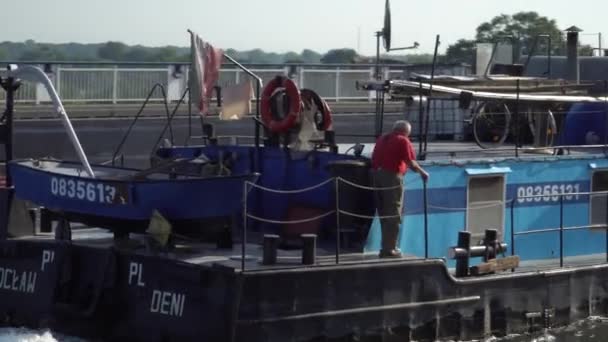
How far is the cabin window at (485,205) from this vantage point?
634 inches

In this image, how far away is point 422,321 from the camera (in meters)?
14.7

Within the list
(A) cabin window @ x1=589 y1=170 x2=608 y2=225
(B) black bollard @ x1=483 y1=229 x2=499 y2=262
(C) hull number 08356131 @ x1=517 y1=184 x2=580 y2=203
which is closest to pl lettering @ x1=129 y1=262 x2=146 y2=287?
(B) black bollard @ x1=483 y1=229 x2=499 y2=262

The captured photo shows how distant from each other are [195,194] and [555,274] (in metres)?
4.92

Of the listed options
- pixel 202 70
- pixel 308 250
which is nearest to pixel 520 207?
pixel 308 250

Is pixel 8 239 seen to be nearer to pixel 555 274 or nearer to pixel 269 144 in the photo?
pixel 269 144

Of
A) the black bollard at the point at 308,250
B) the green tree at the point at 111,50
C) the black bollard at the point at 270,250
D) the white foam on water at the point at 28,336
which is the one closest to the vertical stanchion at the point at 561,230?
the black bollard at the point at 308,250

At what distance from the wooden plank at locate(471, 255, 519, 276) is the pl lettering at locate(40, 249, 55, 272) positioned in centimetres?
492

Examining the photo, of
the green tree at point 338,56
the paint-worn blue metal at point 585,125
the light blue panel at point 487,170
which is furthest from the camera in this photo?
the green tree at point 338,56

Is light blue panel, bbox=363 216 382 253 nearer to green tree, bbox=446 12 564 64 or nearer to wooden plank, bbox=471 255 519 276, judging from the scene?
wooden plank, bbox=471 255 519 276

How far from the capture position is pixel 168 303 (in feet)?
45.5

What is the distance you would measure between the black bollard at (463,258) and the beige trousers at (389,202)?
97 cm

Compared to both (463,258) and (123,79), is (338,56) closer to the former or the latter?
(123,79)

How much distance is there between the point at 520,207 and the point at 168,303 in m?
5.14

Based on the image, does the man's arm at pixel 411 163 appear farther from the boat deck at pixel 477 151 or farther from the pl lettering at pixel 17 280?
the pl lettering at pixel 17 280
